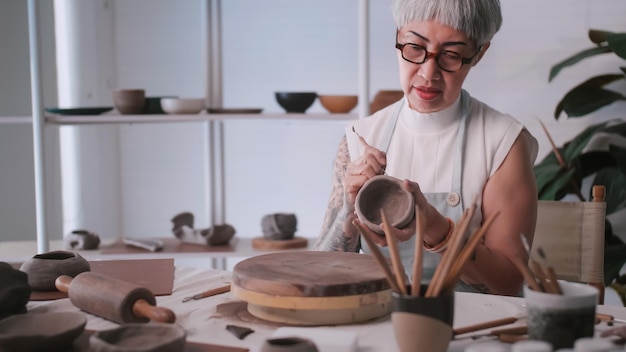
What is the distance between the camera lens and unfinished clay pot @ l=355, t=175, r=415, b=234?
1.58m

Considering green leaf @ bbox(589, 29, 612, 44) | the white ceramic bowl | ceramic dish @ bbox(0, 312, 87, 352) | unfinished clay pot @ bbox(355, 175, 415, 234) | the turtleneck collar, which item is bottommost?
ceramic dish @ bbox(0, 312, 87, 352)

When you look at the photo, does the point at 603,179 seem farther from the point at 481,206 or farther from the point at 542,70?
the point at 481,206

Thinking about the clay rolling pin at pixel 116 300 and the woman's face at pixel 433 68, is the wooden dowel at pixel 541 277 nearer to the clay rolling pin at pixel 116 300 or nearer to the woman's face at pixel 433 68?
the clay rolling pin at pixel 116 300

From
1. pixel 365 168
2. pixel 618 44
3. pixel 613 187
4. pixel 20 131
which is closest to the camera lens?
pixel 365 168

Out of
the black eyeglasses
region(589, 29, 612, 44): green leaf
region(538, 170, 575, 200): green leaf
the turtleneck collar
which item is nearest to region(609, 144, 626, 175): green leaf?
region(538, 170, 575, 200): green leaf

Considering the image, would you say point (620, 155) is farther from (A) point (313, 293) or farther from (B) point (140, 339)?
(B) point (140, 339)

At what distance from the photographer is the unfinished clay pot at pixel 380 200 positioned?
158 centimetres

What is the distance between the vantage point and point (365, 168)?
1749mm

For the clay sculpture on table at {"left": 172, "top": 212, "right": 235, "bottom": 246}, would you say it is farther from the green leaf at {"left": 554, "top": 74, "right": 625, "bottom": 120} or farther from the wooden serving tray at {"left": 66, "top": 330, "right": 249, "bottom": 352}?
the wooden serving tray at {"left": 66, "top": 330, "right": 249, "bottom": 352}

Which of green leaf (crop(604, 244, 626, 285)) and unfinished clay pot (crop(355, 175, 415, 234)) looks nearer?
unfinished clay pot (crop(355, 175, 415, 234))

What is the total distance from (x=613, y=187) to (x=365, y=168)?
166 centimetres

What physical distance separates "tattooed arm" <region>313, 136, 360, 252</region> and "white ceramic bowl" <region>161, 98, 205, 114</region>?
4.57ft

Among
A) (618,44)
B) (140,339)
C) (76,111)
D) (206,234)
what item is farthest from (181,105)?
(140,339)

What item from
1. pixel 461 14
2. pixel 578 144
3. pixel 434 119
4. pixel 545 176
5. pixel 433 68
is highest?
pixel 461 14
